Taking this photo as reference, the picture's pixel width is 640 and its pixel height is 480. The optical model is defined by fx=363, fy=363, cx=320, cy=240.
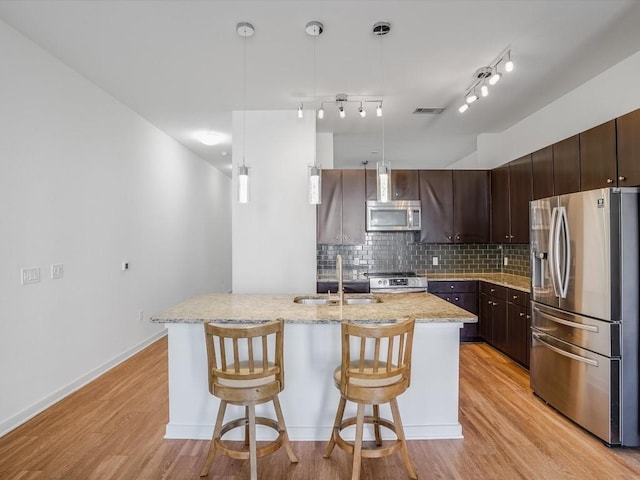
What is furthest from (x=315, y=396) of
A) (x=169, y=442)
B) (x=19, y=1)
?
(x=19, y=1)

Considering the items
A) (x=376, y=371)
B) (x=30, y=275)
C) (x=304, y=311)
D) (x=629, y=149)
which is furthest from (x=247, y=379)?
(x=629, y=149)

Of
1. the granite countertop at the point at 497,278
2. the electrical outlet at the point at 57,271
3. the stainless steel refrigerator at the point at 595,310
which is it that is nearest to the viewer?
the stainless steel refrigerator at the point at 595,310

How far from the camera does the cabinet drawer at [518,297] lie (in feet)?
12.1

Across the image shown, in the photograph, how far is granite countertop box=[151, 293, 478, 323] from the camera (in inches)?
88.4

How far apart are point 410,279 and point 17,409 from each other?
391 centimetres

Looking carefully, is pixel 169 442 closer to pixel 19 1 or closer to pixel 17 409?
pixel 17 409

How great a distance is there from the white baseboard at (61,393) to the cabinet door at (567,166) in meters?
4.75

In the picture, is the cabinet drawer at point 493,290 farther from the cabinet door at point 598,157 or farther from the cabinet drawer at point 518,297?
the cabinet door at point 598,157

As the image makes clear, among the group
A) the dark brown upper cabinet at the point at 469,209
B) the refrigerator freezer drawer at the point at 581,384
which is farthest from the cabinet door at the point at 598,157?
the dark brown upper cabinet at the point at 469,209

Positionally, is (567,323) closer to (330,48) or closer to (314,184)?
(314,184)

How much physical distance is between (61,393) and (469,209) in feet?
16.1

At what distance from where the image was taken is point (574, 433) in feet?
8.46

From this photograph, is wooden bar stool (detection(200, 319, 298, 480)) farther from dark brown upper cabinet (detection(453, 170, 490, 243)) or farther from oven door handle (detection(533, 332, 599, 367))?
dark brown upper cabinet (detection(453, 170, 490, 243))

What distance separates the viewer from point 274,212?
419 cm
